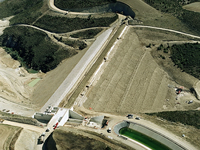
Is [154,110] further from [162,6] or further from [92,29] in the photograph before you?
[162,6]

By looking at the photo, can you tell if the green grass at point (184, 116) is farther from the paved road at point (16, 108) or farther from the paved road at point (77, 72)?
the paved road at point (16, 108)

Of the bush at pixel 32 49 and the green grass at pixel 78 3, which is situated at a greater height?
the green grass at pixel 78 3

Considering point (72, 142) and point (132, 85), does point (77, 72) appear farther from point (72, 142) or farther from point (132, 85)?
point (72, 142)

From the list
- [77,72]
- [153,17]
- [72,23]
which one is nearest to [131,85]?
[77,72]

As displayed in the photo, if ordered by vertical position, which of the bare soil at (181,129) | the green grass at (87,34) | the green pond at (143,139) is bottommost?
the green pond at (143,139)

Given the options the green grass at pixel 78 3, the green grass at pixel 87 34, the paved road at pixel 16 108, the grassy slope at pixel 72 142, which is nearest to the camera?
the grassy slope at pixel 72 142

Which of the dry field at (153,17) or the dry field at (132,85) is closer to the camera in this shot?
the dry field at (132,85)

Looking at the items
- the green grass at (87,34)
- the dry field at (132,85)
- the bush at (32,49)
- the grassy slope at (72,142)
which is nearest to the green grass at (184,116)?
the dry field at (132,85)

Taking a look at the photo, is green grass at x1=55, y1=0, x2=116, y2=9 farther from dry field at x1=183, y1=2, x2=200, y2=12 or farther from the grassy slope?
the grassy slope

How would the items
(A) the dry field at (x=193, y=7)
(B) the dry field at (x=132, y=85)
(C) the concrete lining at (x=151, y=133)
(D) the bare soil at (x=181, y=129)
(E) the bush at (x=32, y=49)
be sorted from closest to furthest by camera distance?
(C) the concrete lining at (x=151, y=133) < (D) the bare soil at (x=181, y=129) < (B) the dry field at (x=132, y=85) < (E) the bush at (x=32, y=49) < (A) the dry field at (x=193, y=7)
